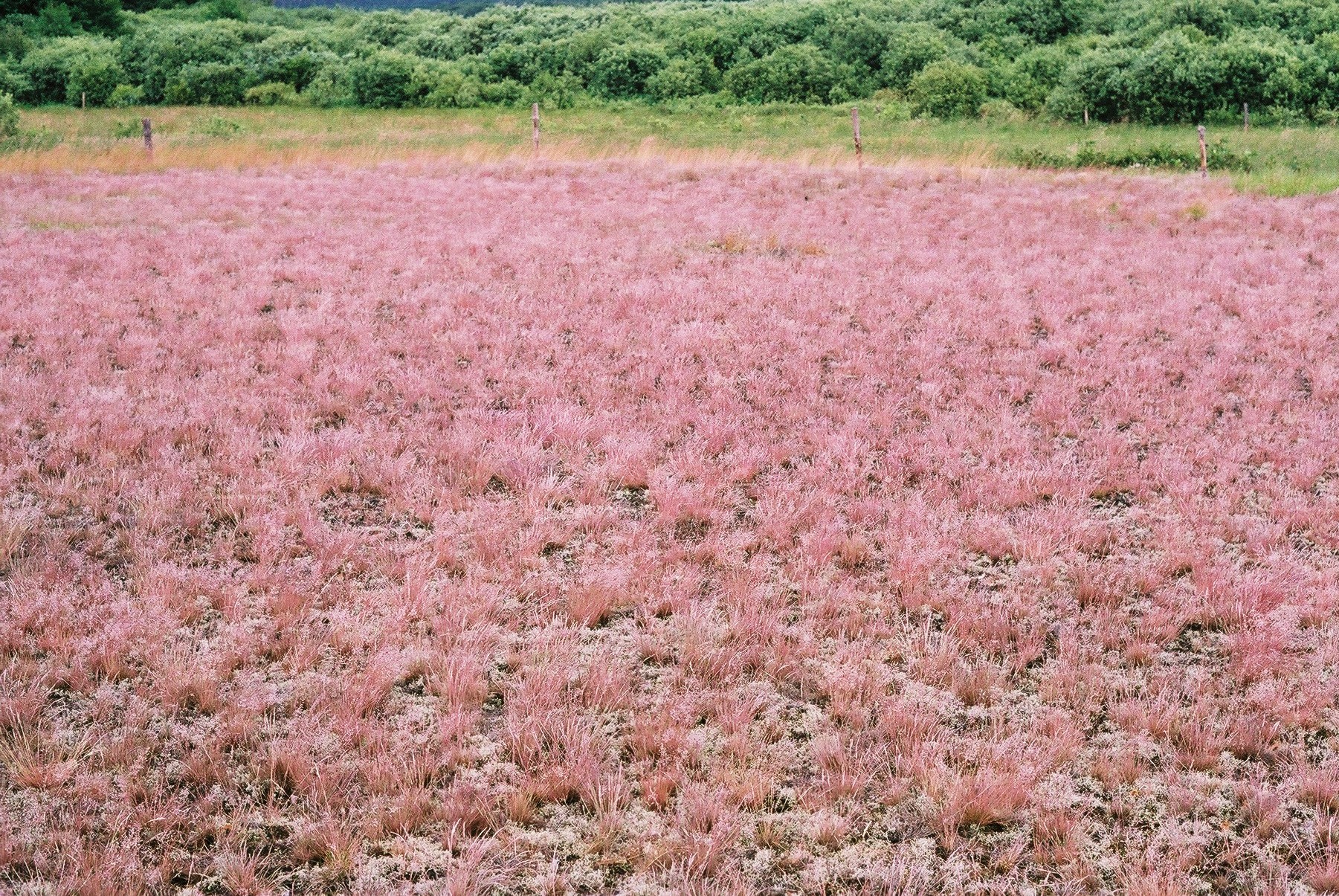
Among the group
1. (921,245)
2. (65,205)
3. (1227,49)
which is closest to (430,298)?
(921,245)

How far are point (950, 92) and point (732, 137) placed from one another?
47.7ft

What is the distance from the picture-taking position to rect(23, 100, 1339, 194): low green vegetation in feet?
98.6

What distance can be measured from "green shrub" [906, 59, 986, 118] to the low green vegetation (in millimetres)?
2164

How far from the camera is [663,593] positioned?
5.79 m

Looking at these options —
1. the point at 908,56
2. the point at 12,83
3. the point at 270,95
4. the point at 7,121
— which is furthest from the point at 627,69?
the point at 12,83

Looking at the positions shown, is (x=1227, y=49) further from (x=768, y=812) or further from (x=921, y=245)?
(x=768, y=812)

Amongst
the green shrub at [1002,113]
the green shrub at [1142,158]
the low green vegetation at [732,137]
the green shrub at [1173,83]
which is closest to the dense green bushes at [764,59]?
the green shrub at [1173,83]

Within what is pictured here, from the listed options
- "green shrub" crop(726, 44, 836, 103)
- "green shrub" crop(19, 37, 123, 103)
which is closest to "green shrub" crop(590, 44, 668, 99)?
"green shrub" crop(726, 44, 836, 103)

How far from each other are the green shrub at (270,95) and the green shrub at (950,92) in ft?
129

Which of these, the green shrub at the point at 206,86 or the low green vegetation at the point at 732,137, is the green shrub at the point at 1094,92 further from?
the green shrub at the point at 206,86

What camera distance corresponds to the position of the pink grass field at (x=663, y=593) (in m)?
3.82

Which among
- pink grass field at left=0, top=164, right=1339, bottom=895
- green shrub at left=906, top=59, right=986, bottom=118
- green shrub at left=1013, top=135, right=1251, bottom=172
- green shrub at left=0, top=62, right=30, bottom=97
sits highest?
green shrub at left=0, top=62, right=30, bottom=97

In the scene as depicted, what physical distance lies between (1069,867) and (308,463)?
6.35 metres

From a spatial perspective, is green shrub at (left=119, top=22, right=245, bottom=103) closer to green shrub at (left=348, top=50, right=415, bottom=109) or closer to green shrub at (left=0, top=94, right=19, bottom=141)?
green shrub at (left=348, top=50, right=415, bottom=109)
